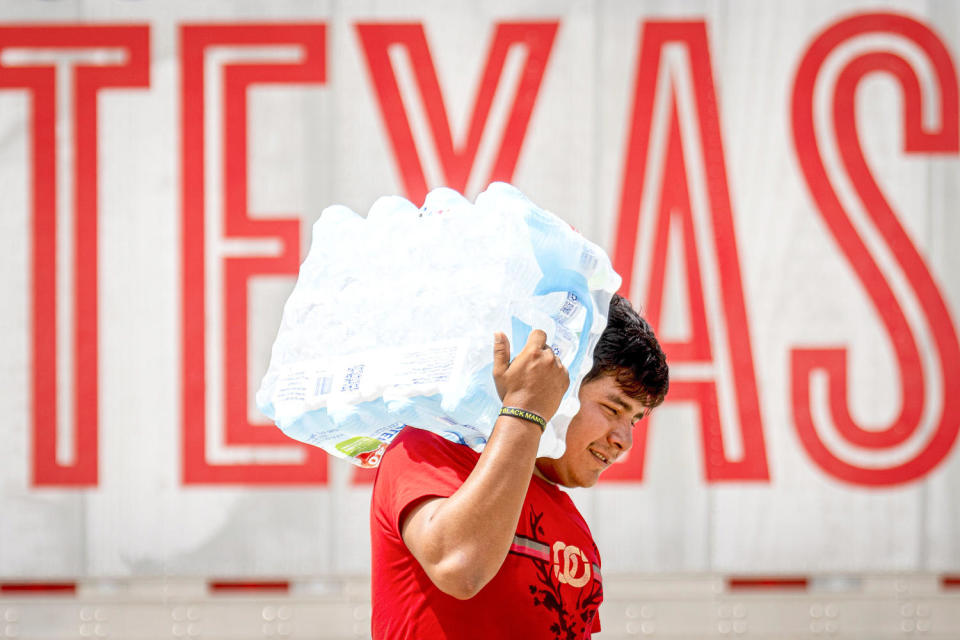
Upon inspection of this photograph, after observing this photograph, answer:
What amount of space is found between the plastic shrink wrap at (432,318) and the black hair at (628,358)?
0.18 feet

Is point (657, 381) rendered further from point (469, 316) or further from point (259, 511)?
point (259, 511)

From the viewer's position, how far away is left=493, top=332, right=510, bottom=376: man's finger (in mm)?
1362

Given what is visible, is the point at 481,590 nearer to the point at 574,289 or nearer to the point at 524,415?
the point at 524,415

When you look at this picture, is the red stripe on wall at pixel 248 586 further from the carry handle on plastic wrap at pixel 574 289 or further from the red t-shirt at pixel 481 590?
the carry handle on plastic wrap at pixel 574 289

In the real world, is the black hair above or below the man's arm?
above

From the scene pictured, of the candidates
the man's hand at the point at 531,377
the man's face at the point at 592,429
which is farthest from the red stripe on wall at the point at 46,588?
the man's hand at the point at 531,377

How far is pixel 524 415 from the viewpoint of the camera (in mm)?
1311

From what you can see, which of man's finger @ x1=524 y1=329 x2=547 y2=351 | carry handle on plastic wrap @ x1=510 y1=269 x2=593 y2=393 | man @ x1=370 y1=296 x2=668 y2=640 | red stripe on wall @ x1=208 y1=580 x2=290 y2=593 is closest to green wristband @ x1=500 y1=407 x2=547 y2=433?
man @ x1=370 y1=296 x2=668 y2=640

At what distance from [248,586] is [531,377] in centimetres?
189

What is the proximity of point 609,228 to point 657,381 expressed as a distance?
1363mm

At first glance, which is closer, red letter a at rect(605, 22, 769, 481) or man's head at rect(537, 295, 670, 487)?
man's head at rect(537, 295, 670, 487)

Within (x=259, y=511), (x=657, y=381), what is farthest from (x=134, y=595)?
(x=657, y=381)

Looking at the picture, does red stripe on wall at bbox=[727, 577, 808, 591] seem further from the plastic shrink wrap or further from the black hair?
the plastic shrink wrap

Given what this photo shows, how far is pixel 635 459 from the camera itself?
293 centimetres
